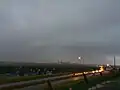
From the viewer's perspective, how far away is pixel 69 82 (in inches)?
609

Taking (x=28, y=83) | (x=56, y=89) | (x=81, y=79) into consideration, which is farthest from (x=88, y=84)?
(x=28, y=83)

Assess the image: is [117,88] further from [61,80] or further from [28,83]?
[28,83]

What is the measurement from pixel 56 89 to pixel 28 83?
3124 millimetres

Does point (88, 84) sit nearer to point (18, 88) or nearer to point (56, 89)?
point (56, 89)

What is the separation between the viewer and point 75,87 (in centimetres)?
1506

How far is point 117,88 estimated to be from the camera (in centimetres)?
1584

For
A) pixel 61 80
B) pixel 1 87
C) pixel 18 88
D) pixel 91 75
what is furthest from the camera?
pixel 91 75

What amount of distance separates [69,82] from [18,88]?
6.25m

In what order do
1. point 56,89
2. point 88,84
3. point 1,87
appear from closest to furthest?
point 1,87
point 56,89
point 88,84

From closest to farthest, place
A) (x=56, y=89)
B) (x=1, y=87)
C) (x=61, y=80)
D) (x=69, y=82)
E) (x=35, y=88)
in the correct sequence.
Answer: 1. (x=1, y=87)
2. (x=35, y=88)
3. (x=56, y=89)
4. (x=61, y=80)
5. (x=69, y=82)

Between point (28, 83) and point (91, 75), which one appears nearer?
point (28, 83)

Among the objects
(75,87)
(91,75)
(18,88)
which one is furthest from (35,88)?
(91,75)

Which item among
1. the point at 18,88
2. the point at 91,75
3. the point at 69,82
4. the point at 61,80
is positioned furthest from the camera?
the point at 91,75

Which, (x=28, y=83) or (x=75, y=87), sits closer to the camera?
(x=28, y=83)
